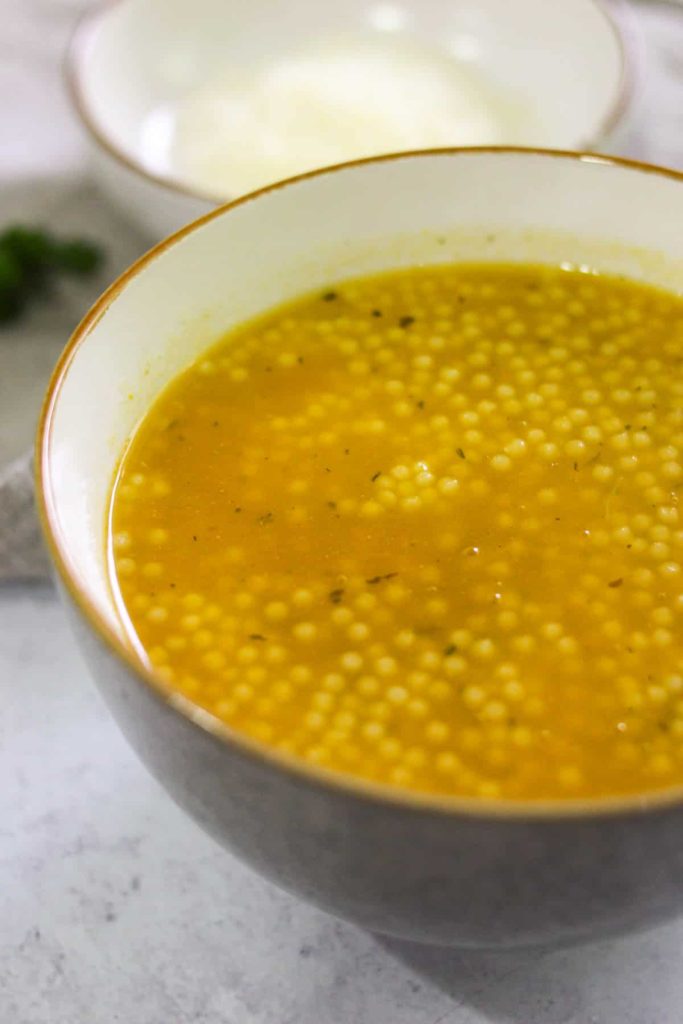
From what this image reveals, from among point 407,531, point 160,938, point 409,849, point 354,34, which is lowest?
point 160,938

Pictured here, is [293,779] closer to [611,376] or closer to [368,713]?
[368,713]

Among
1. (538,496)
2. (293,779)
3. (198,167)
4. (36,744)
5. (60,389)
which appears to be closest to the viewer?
(293,779)

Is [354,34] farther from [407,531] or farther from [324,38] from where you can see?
[407,531]

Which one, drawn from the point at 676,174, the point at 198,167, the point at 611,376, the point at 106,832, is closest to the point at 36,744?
the point at 106,832

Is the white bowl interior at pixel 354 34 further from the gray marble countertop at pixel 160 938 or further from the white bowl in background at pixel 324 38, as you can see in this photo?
the gray marble countertop at pixel 160 938

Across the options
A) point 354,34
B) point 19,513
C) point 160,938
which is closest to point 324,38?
point 354,34

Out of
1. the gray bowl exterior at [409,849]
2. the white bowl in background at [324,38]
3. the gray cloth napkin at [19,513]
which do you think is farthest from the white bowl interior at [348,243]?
the white bowl in background at [324,38]

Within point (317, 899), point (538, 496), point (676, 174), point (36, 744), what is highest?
point (676, 174)
